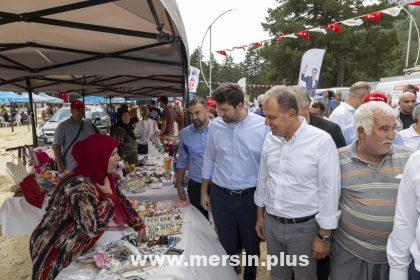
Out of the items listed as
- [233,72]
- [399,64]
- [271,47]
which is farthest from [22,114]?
[233,72]

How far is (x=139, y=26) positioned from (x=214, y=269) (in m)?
2.18

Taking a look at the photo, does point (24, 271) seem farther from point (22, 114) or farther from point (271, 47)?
point (22, 114)

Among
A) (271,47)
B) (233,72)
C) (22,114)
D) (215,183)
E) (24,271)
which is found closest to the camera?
(215,183)

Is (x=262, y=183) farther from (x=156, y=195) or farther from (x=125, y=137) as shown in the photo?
(x=125, y=137)

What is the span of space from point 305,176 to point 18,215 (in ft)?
12.0

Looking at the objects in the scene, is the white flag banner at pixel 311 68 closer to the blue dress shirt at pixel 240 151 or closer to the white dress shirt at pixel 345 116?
the white dress shirt at pixel 345 116

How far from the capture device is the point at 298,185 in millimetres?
Answer: 2150

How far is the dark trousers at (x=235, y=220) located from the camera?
2.82 metres

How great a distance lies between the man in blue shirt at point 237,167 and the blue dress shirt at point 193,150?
1.56 feet

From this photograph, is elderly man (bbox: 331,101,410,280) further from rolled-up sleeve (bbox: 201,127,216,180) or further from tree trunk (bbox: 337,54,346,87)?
tree trunk (bbox: 337,54,346,87)

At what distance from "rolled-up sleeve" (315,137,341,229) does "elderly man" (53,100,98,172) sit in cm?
381

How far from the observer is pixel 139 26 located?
285cm

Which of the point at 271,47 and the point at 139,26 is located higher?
the point at 271,47

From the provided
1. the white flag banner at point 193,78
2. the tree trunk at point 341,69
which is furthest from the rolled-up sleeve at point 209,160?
the tree trunk at point 341,69
